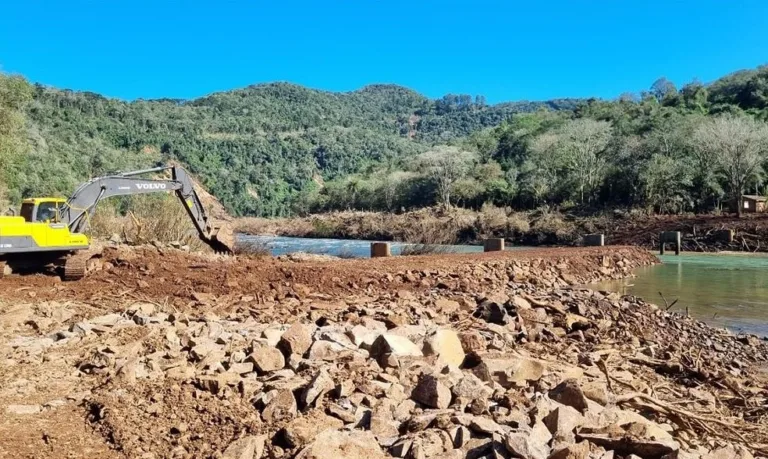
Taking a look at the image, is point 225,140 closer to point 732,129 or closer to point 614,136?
point 614,136

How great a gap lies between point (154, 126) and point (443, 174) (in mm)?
60818

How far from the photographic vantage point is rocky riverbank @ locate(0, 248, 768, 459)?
3.73 metres

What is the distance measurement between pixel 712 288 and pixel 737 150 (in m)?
29.2

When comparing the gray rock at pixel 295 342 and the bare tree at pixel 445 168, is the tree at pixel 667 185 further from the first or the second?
the gray rock at pixel 295 342

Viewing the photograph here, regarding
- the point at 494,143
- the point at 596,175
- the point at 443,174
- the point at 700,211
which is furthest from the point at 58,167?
the point at 494,143

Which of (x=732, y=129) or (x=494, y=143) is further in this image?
(x=494, y=143)

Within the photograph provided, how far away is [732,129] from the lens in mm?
40906

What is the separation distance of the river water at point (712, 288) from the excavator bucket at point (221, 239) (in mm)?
11284

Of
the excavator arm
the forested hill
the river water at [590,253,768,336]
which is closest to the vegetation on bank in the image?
the river water at [590,253,768,336]

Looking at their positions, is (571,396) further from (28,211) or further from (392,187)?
(392,187)

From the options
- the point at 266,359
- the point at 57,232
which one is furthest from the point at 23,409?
the point at 57,232

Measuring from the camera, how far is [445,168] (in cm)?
6744

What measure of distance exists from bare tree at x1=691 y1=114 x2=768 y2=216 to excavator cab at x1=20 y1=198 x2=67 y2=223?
1599 inches

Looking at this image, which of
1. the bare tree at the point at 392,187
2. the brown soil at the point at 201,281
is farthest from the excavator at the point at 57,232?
the bare tree at the point at 392,187
